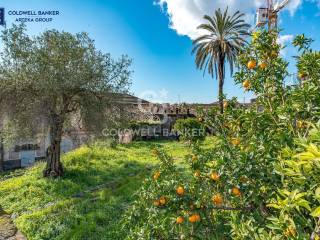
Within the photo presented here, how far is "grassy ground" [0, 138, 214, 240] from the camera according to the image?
22.5 feet

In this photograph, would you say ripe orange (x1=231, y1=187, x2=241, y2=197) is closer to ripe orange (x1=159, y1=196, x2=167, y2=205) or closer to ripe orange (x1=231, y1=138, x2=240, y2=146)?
ripe orange (x1=231, y1=138, x2=240, y2=146)

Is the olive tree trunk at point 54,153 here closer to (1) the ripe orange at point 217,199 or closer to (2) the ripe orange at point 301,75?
(1) the ripe orange at point 217,199

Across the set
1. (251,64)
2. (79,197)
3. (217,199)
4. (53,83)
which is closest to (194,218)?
(217,199)

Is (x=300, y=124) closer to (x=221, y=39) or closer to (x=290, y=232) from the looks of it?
(x=290, y=232)

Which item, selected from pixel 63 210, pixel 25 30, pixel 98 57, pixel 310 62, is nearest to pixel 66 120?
pixel 98 57

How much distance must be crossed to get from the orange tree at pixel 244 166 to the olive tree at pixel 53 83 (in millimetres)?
8303

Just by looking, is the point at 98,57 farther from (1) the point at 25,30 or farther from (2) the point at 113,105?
(1) the point at 25,30

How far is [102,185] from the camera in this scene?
36.2 ft

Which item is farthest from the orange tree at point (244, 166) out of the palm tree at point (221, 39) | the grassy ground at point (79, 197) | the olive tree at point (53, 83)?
the palm tree at point (221, 39)

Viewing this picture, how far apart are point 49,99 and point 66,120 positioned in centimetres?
181

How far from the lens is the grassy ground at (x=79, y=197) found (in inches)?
270

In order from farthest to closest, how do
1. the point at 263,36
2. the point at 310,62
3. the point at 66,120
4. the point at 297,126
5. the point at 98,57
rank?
the point at 66,120 < the point at 98,57 < the point at 263,36 < the point at 310,62 < the point at 297,126

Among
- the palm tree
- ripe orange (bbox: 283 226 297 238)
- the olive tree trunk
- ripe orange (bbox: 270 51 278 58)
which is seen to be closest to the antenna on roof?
the palm tree

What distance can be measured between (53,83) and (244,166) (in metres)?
9.14
